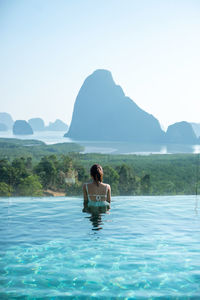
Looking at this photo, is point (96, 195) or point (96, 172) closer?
point (96, 172)

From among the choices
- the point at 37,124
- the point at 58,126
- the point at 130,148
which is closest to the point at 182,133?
the point at 130,148

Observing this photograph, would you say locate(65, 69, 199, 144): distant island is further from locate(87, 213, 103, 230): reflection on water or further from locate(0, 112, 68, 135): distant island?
locate(87, 213, 103, 230): reflection on water

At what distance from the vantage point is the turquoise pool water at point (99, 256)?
2469 mm

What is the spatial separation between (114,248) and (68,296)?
3.83ft

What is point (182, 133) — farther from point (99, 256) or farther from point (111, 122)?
point (99, 256)

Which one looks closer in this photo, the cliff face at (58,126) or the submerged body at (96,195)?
the submerged body at (96,195)

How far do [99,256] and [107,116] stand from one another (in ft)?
363

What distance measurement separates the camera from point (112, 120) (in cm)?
10681

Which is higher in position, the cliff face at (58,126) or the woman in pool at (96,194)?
the cliff face at (58,126)

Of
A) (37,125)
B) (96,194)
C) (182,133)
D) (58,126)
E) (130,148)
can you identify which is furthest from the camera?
(37,125)

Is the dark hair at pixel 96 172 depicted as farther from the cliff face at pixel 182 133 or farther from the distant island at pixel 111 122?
the cliff face at pixel 182 133

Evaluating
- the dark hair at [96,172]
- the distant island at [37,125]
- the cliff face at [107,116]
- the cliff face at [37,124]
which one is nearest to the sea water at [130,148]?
the cliff face at [107,116]

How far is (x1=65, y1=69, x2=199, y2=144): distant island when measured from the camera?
91.1 m

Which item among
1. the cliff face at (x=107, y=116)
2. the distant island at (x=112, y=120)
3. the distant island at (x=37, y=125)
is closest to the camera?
the distant island at (x=112, y=120)
